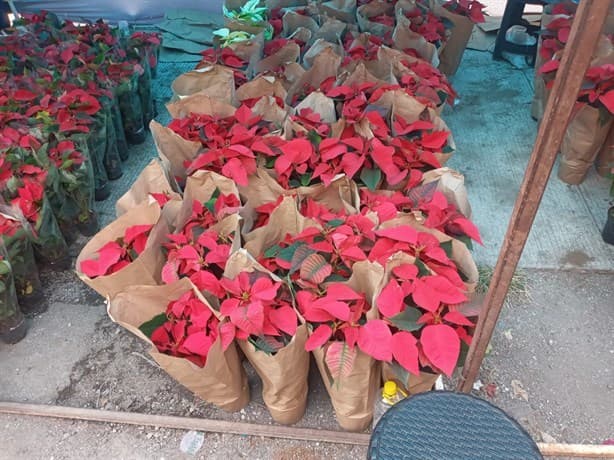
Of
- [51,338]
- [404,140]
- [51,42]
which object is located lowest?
[51,338]

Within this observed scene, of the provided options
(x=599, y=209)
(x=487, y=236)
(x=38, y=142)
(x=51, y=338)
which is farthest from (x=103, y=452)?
(x=599, y=209)

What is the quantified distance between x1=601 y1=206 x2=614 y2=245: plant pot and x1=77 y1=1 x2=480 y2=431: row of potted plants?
32.9 inches

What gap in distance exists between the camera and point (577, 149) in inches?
91.8

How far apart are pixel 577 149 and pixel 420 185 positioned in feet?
3.86

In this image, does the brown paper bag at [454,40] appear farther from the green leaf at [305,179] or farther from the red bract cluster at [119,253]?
the red bract cluster at [119,253]

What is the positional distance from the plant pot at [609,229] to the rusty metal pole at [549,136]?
4.33 feet

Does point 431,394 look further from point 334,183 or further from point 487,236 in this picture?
point 487,236

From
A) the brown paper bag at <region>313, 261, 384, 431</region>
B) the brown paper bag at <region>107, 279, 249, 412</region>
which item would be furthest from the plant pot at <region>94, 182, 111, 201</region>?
the brown paper bag at <region>313, 261, 384, 431</region>

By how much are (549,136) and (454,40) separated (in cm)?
241

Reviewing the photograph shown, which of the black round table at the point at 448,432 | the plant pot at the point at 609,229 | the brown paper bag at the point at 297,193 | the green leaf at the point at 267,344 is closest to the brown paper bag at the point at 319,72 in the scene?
the brown paper bag at the point at 297,193

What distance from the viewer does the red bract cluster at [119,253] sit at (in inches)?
52.1

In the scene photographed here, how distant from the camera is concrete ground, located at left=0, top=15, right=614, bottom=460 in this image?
1502 millimetres

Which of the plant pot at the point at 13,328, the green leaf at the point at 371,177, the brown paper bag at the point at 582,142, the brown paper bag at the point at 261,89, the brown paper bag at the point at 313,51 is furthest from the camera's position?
the brown paper bag at the point at 313,51

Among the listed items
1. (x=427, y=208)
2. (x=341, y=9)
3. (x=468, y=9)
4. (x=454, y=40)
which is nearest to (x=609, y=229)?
(x=427, y=208)
